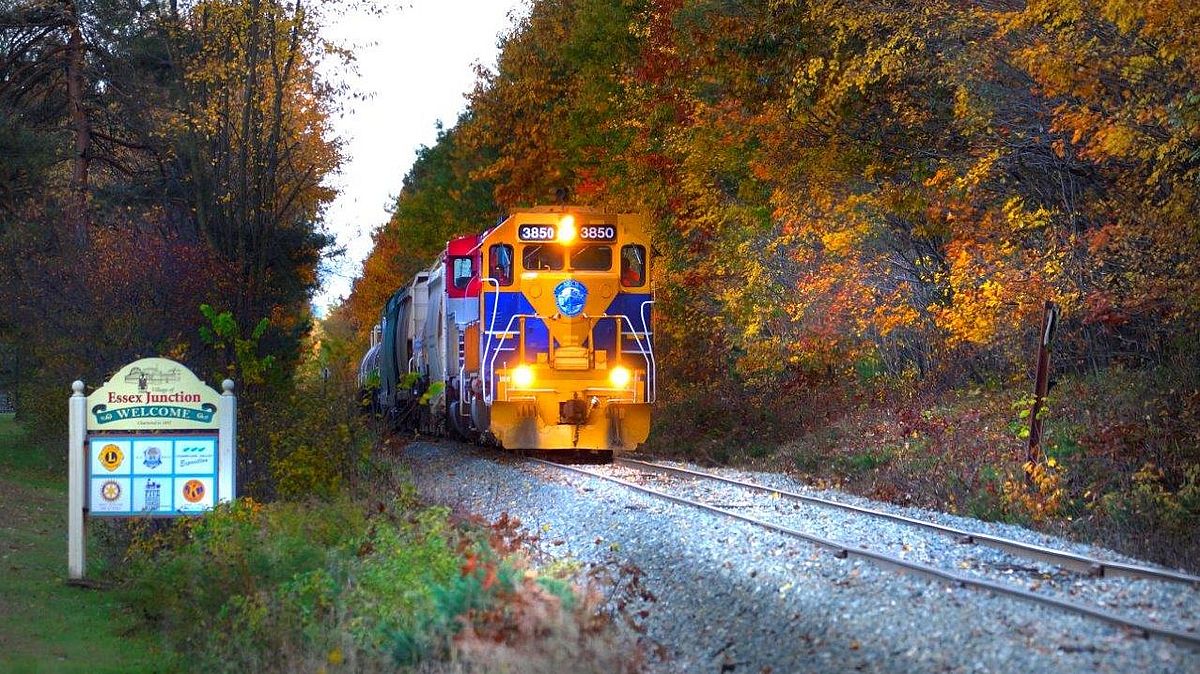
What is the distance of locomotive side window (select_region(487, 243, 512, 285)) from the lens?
19.0 m

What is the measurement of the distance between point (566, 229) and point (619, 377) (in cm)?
233

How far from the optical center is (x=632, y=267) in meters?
19.4

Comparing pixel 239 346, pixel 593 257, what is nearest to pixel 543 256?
pixel 593 257

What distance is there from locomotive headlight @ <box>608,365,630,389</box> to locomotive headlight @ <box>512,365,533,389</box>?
1152 mm

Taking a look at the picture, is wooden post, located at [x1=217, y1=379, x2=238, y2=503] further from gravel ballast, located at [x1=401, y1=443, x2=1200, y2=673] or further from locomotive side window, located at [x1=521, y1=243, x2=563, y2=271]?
locomotive side window, located at [x1=521, y1=243, x2=563, y2=271]

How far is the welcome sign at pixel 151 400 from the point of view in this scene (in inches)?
488

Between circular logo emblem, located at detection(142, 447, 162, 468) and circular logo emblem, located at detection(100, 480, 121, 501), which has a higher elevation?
circular logo emblem, located at detection(142, 447, 162, 468)

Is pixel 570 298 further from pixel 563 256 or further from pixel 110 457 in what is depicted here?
pixel 110 457

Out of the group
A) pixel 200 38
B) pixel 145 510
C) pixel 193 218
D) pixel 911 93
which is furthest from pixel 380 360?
pixel 145 510

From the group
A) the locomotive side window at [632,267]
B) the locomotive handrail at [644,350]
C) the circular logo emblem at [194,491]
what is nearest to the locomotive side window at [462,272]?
the locomotive side window at [632,267]

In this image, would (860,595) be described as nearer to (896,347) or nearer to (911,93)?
(911,93)

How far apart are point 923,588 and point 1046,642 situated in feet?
5.51

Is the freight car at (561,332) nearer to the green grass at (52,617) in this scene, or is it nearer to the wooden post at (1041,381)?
the green grass at (52,617)

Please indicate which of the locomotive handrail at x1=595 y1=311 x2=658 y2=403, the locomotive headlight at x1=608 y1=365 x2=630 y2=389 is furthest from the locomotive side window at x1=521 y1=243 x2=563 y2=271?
the locomotive headlight at x1=608 y1=365 x2=630 y2=389
